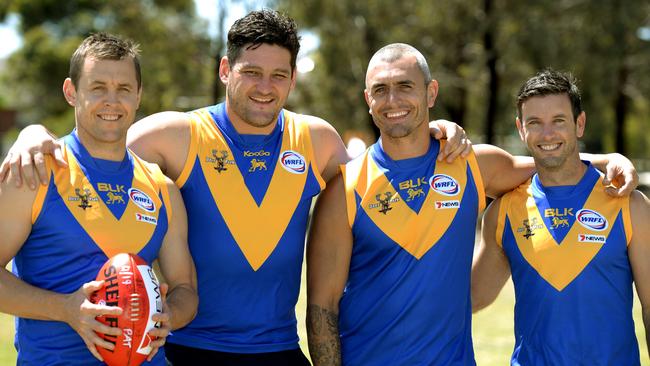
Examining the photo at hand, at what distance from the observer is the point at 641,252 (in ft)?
13.9

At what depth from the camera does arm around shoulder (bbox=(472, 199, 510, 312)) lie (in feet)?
15.3

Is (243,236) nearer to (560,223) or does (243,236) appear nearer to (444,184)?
(444,184)

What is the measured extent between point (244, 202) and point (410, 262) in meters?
0.94

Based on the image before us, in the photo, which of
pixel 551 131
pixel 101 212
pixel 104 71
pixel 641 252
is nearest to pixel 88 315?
pixel 101 212

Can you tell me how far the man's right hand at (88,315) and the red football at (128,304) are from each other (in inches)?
1.1

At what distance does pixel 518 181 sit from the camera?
182 inches

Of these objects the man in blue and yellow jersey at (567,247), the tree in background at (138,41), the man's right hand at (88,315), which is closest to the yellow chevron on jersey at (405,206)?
the man in blue and yellow jersey at (567,247)

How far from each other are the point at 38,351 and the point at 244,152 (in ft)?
4.91

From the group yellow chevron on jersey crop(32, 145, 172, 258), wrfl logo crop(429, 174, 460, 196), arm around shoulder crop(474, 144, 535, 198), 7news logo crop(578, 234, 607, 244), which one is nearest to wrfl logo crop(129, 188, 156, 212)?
yellow chevron on jersey crop(32, 145, 172, 258)

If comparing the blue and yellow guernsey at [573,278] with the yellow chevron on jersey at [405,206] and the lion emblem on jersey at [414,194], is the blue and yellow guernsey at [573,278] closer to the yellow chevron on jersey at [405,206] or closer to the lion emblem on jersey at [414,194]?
the yellow chevron on jersey at [405,206]

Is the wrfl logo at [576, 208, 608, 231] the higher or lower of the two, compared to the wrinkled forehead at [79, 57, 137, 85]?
lower

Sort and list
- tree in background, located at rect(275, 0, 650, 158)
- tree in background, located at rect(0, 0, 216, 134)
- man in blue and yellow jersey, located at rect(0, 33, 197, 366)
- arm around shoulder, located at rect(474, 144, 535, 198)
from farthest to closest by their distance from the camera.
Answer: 1. tree in background, located at rect(0, 0, 216, 134)
2. tree in background, located at rect(275, 0, 650, 158)
3. arm around shoulder, located at rect(474, 144, 535, 198)
4. man in blue and yellow jersey, located at rect(0, 33, 197, 366)

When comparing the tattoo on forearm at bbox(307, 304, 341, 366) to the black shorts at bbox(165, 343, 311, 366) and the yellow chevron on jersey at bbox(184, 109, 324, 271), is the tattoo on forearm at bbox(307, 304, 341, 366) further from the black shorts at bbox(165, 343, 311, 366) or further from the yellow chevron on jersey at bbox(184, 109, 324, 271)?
the yellow chevron on jersey at bbox(184, 109, 324, 271)

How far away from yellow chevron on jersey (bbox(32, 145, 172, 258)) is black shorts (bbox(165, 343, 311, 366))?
79 centimetres
